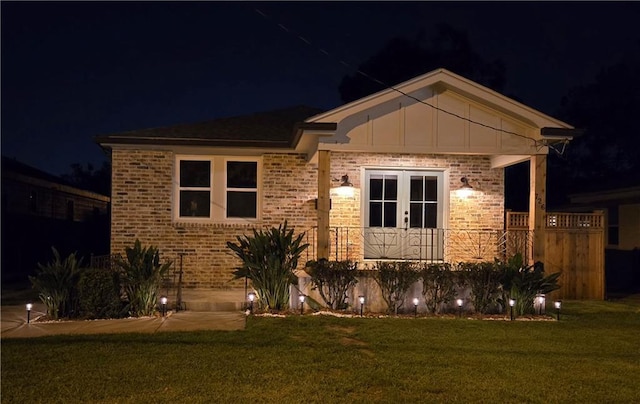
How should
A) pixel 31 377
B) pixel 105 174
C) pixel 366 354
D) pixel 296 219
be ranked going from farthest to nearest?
pixel 105 174, pixel 296 219, pixel 366 354, pixel 31 377

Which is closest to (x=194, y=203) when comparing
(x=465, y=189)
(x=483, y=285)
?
(x=465, y=189)

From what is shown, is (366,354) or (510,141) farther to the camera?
(510,141)

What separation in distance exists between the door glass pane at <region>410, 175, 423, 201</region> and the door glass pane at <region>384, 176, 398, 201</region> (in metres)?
0.37

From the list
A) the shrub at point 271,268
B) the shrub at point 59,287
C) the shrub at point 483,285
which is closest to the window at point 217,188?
the shrub at point 271,268

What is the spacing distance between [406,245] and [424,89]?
3.87 metres

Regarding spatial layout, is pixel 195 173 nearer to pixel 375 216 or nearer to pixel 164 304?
pixel 164 304

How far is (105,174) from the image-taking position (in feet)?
135

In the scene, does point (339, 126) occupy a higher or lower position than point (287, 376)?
higher

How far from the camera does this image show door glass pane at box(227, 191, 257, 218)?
12688 mm

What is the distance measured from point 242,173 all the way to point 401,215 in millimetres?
3732

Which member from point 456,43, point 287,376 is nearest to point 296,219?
point 287,376

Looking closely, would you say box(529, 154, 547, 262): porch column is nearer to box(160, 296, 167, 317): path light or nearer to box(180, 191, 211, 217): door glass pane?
box(160, 296, 167, 317): path light

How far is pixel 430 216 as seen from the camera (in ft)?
42.5

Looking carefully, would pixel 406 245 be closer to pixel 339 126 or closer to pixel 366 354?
pixel 339 126
